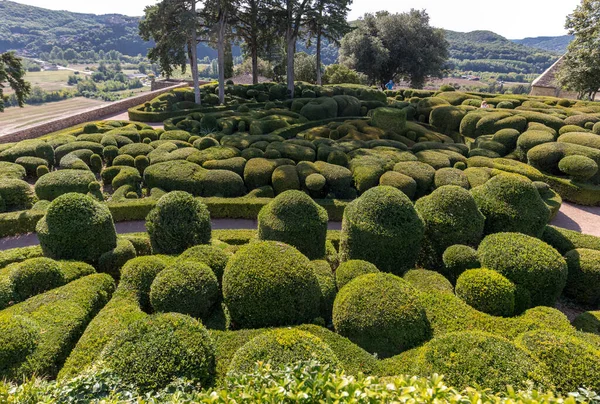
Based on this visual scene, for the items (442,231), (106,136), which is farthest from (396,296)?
(106,136)

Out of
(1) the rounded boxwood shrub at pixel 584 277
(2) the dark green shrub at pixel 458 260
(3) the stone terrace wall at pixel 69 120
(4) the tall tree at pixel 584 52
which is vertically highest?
(4) the tall tree at pixel 584 52

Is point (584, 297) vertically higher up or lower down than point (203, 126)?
lower down

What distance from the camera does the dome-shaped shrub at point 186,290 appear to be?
20.4ft

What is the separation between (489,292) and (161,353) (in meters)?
6.09

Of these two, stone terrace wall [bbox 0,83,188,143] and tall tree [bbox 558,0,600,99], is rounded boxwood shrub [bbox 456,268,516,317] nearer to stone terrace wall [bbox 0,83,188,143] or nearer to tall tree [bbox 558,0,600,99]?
stone terrace wall [bbox 0,83,188,143]

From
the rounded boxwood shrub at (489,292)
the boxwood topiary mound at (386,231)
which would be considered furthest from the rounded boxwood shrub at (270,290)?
the rounded boxwood shrub at (489,292)

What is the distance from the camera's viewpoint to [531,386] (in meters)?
4.16

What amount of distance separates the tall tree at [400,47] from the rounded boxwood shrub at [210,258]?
37480 millimetres

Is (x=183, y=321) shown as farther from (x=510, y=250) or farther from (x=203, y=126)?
(x=203, y=126)

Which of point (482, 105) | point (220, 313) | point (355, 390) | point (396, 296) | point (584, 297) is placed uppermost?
point (482, 105)

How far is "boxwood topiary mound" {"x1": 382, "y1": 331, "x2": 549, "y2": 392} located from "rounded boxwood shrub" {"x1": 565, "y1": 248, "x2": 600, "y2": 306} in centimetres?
528

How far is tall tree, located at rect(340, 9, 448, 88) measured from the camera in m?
39.5

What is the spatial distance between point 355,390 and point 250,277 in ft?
11.2

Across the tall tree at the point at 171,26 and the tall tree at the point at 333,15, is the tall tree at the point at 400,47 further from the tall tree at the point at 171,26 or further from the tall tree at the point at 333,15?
the tall tree at the point at 171,26
